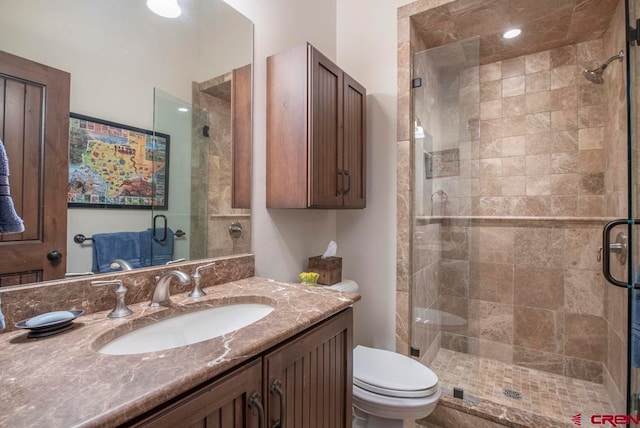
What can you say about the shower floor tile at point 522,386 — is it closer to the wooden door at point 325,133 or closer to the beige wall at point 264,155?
the beige wall at point 264,155

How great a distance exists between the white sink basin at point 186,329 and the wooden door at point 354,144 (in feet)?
2.83

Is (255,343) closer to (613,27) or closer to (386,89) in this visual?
(386,89)

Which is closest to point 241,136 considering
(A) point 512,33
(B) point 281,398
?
(B) point 281,398

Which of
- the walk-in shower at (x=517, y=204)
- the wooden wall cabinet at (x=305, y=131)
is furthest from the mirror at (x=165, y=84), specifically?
the walk-in shower at (x=517, y=204)

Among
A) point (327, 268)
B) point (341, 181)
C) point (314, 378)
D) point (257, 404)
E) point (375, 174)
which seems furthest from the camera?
point (375, 174)

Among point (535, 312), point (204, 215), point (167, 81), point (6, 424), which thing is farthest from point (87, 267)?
point (535, 312)

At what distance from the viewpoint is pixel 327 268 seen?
183 cm

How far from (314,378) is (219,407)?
0.38 meters

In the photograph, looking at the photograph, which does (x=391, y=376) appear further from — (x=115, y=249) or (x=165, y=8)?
(x=165, y=8)

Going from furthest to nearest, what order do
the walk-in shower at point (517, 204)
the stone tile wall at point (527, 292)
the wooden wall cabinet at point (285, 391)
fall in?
the stone tile wall at point (527, 292)
the walk-in shower at point (517, 204)
the wooden wall cabinet at point (285, 391)

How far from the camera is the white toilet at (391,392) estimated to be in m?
1.33

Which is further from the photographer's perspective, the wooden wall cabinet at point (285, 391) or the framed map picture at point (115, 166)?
the framed map picture at point (115, 166)

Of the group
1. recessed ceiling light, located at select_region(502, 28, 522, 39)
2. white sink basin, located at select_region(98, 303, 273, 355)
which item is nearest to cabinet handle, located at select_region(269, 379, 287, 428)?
white sink basin, located at select_region(98, 303, 273, 355)

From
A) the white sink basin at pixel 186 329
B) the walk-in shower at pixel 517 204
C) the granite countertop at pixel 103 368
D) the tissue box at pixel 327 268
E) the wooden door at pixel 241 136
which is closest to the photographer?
the granite countertop at pixel 103 368
